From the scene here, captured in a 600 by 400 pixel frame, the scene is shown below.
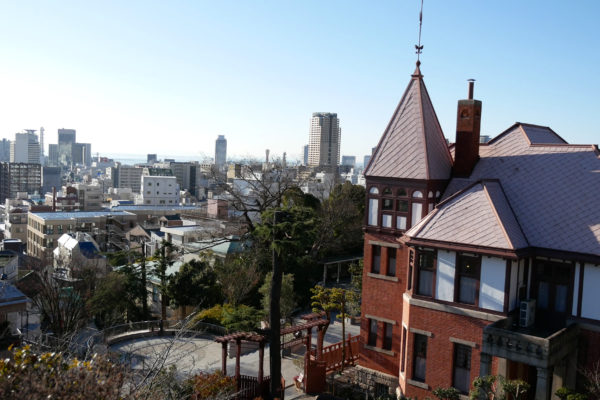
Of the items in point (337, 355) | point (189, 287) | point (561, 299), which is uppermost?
point (561, 299)

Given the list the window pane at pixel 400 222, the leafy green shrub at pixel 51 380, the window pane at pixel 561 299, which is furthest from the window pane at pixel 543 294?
the leafy green shrub at pixel 51 380

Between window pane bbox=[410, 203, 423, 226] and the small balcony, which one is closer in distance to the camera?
the small balcony

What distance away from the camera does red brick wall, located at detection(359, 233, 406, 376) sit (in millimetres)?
21484

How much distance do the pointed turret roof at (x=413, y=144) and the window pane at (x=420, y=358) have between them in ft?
19.9

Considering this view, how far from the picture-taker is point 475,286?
1812 centimetres

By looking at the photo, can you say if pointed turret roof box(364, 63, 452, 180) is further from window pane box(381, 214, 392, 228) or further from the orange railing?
the orange railing

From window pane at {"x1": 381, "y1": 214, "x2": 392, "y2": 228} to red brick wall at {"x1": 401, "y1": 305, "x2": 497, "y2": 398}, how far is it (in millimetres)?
3834

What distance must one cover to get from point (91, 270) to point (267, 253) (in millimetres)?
13169

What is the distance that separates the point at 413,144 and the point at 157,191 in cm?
12224

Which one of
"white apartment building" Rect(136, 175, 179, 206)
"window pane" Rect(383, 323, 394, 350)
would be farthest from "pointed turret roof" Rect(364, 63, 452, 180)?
"white apartment building" Rect(136, 175, 179, 206)

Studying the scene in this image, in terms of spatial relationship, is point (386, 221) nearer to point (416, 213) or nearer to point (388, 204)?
point (388, 204)

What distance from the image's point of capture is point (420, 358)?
19406 millimetres

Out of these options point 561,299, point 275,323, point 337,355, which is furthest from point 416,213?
point 337,355

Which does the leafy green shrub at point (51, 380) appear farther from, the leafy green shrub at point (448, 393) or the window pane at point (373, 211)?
the window pane at point (373, 211)
